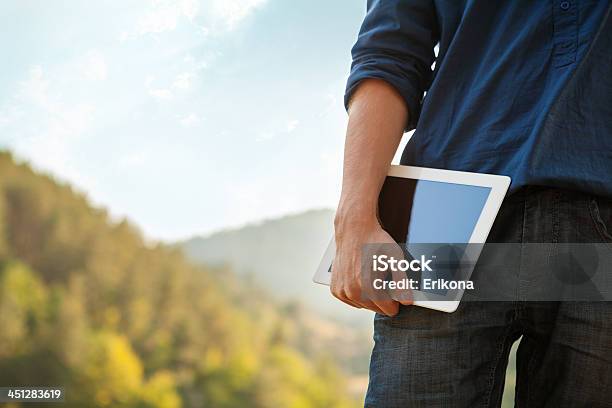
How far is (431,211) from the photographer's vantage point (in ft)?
1.67

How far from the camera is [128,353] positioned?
3.32 metres

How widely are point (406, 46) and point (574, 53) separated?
0.15m

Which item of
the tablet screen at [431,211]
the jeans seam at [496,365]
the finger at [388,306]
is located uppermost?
the tablet screen at [431,211]

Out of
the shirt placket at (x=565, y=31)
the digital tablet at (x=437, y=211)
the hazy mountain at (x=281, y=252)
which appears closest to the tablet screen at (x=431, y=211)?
the digital tablet at (x=437, y=211)

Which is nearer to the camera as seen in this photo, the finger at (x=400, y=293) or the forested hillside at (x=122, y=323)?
the finger at (x=400, y=293)

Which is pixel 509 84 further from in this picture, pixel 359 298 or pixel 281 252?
pixel 281 252

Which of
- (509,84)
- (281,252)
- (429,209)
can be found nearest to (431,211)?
(429,209)

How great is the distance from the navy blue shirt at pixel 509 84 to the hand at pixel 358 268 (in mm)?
80

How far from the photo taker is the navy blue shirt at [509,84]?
0.46m

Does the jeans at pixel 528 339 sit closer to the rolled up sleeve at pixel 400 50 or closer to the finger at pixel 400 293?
the finger at pixel 400 293

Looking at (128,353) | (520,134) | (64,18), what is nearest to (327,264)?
(520,134)

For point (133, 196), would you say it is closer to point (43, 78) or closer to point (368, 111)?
point (43, 78)

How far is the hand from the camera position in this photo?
48 cm

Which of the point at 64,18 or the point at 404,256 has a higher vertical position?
the point at 64,18
